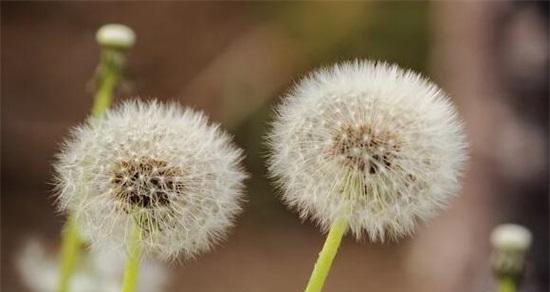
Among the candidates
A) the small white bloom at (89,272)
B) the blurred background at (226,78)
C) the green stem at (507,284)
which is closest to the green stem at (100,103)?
the green stem at (507,284)

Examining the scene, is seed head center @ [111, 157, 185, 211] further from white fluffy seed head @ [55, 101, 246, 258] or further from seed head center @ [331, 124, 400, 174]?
seed head center @ [331, 124, 400, 174]

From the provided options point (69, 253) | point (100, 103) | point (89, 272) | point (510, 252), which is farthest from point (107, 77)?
point (89, 272)

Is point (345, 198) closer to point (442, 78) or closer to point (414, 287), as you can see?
point (414, 287)

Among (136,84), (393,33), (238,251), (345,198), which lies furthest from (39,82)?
(345,198)

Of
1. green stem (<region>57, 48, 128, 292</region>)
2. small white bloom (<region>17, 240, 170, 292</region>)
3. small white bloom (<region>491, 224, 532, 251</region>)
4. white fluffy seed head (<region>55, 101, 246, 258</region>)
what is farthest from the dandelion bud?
small white bloom (<region>17, 240, 170, 292</region>)

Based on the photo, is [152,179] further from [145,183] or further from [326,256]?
[326,256]

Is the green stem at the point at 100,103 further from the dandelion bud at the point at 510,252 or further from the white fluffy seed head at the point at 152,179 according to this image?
the dandelion bud at the point at 510,252
